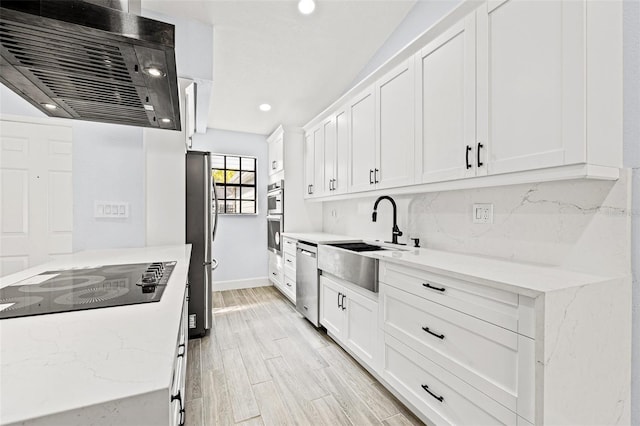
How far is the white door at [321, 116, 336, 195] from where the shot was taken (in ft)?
10.9

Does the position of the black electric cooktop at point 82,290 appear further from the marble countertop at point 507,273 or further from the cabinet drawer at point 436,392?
the cabinet drawer at point 436,392

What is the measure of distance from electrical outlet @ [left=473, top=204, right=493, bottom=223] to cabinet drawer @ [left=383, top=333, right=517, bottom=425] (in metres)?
0.94

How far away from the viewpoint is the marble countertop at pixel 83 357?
45cm

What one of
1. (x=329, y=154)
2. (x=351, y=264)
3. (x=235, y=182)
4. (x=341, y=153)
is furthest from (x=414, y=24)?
(x=235, y=182)

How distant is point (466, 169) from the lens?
172 centimetres

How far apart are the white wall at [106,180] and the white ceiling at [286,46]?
3.54ft

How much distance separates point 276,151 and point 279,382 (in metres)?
3.23

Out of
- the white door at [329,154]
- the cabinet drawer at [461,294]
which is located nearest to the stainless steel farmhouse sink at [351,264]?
the cabinet drawer at [461,294]

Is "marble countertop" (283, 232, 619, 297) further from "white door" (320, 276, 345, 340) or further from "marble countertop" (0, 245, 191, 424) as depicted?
"marble countertop" (0, 245, 191, 424)

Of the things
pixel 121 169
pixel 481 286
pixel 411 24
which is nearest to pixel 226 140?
pixel 121 169

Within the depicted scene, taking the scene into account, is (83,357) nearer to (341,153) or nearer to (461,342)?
(461,342)

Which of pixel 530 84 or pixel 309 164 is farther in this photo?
pixel 309 164

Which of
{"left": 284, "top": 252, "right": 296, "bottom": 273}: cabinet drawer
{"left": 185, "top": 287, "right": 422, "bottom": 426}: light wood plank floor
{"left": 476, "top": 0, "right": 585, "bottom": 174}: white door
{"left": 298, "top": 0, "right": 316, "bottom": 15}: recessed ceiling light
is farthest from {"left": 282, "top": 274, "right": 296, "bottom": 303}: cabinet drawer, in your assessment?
{"left": 298, "top": 0, "right": 316, "bottom": 15}: recessed ceiling light

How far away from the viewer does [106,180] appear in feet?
7.48
